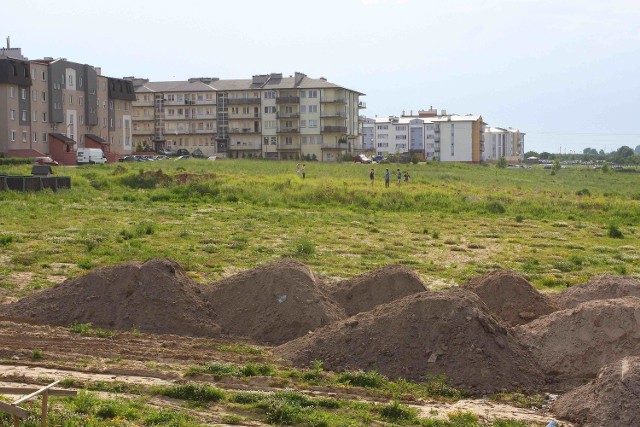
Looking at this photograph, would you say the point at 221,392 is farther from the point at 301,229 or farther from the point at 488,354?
the point at 301,229

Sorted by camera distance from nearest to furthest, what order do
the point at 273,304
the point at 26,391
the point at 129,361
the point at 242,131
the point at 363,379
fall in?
the point at 26,391 < the point at 363,379 < the point at 129,361 < the point at 273,304 < the point at 242,131

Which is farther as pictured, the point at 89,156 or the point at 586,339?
the point at 89,156

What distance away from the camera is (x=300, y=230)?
36.7 m

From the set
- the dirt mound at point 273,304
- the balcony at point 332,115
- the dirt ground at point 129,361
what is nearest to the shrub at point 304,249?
the dirt mound at point 273,304

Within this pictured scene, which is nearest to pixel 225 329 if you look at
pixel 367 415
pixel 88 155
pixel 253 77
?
pixel 367 415

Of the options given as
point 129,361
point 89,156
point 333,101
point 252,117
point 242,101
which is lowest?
point 129,361

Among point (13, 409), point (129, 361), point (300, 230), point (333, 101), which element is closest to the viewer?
point (13, 409)

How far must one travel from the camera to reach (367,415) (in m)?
12.7

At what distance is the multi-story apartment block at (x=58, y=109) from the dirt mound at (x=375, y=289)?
2862 inches

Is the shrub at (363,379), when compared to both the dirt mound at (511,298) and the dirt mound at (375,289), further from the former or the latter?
the dirt mound at (511,298)

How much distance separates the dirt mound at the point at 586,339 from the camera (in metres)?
15.2

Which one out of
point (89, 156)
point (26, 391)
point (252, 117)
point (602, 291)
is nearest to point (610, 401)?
point (602, 291)

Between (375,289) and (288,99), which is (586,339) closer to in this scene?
(375,289)

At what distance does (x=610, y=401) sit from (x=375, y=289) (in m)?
8.05
